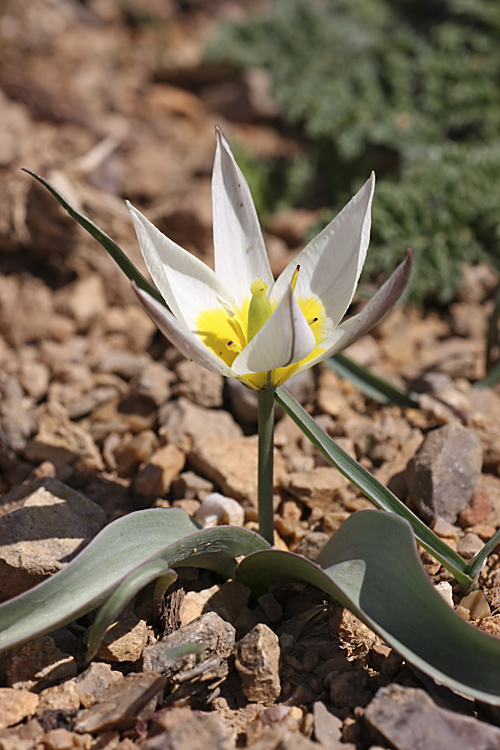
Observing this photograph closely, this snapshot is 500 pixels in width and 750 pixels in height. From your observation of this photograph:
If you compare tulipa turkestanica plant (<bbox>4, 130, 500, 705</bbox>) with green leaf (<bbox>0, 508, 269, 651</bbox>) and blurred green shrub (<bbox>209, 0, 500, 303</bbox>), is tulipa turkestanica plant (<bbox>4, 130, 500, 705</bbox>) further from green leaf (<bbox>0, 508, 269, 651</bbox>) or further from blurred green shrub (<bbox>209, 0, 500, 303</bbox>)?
blurred green shrub (<bbox>209, 0, 500, 303</bbox>)

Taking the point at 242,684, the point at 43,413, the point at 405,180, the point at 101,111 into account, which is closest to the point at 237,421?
the point at 43,413

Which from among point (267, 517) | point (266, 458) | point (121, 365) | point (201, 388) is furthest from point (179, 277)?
point (121, 365)

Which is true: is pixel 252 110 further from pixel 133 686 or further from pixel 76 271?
pixel 133 686

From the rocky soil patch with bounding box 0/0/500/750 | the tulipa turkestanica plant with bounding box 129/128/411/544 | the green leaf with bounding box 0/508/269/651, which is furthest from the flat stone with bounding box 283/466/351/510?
the green leaf with bounding box 0/508/269/651

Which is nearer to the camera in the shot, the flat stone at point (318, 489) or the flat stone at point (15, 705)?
the flat stone at point (15, 705)

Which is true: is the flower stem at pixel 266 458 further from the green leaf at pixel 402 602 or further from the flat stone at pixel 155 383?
the flat stone at pixel 155 383

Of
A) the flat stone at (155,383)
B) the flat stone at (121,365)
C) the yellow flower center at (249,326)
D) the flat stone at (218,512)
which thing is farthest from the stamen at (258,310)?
the flat stone at (121,365)

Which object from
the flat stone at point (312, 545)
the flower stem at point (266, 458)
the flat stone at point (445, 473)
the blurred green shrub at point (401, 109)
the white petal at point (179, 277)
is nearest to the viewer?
the white petal at point (179, 277)
